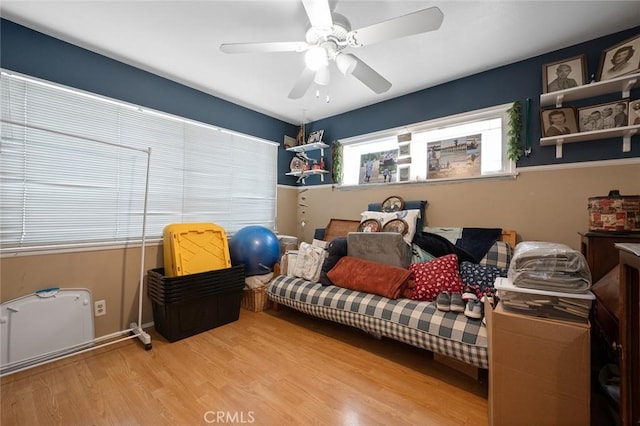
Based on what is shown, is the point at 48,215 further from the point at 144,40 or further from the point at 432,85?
the point at 432,85

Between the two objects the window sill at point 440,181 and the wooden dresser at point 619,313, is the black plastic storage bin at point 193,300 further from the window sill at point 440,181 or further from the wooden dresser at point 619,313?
the wooden dresser at point 619,313

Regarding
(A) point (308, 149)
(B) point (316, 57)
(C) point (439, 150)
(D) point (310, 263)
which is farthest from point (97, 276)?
(C) point (439, 150)

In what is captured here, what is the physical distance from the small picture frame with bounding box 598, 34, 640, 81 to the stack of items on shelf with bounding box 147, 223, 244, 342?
3388 mm

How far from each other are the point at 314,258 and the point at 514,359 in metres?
1.70

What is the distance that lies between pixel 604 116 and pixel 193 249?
3.60 meters

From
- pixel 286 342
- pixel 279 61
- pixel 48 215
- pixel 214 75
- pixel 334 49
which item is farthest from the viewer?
pixel 214 75

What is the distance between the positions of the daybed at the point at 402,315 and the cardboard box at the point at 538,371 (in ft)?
0.71

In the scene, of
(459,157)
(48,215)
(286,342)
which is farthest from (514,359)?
(48,215)

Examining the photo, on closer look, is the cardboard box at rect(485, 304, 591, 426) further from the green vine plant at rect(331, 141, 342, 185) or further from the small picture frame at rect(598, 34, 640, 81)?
the green vine plant at rect(331, 141, 342, 185)

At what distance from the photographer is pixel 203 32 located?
188cm

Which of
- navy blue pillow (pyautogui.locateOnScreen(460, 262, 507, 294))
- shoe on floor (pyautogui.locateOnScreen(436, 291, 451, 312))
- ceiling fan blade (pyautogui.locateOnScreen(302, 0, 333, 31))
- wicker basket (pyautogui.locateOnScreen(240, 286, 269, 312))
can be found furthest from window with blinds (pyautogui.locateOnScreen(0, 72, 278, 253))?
navy blue pillow (pyautogui.locateOnScreen(460, 262, 507, 294))

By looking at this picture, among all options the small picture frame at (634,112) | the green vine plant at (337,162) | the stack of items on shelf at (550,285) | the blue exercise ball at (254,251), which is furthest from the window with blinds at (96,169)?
the small picture frame at (634,112)

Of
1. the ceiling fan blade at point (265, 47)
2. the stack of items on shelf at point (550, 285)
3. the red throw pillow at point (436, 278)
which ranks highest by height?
the ceiling fan blade at point (265, 47)

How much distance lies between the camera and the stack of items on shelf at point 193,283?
2043 millimetres
